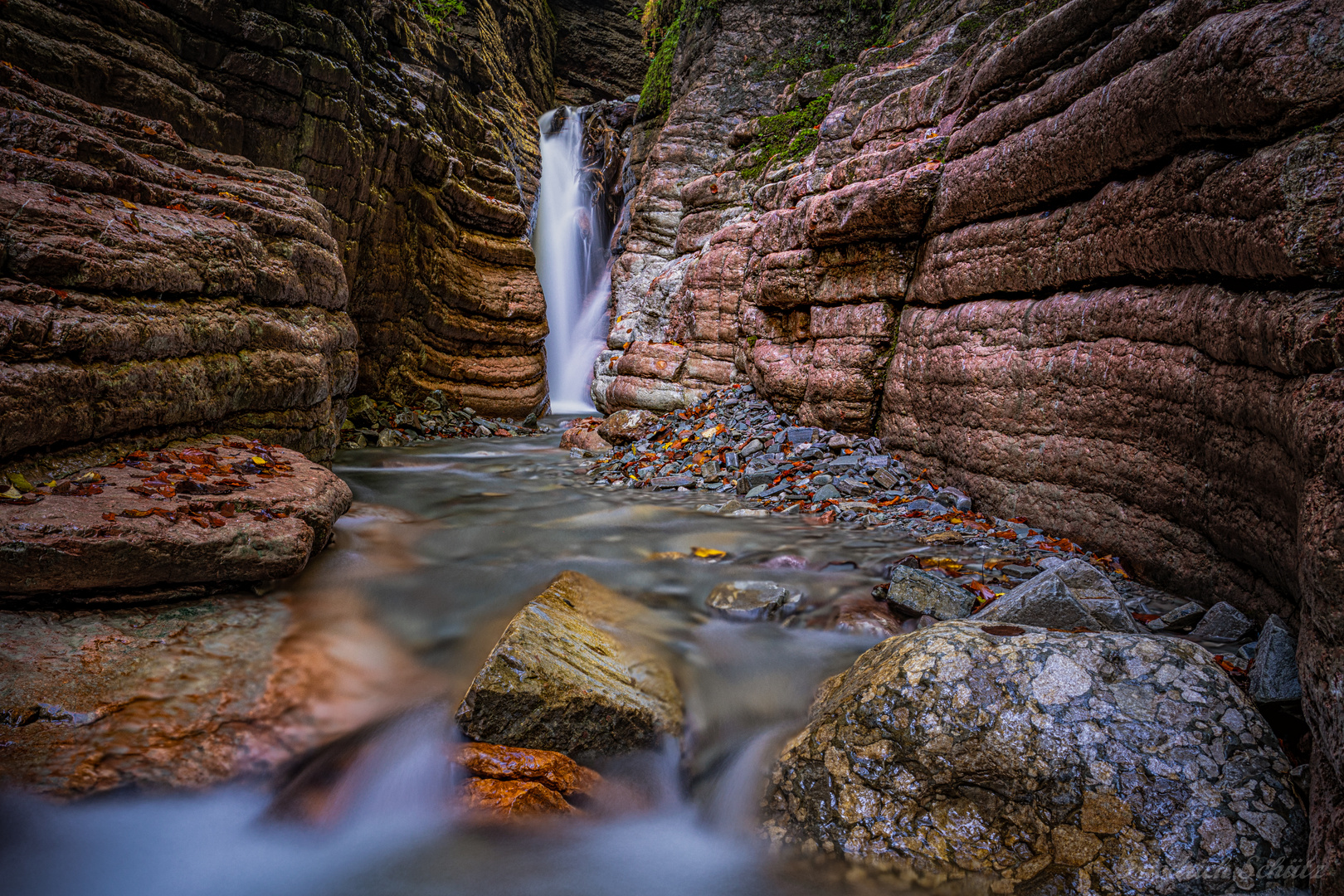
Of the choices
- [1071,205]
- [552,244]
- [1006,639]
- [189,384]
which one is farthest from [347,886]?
[552,244]

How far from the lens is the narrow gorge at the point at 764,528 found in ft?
7.34

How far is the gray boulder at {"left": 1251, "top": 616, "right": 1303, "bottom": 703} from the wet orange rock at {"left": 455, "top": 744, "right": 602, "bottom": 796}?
2.67 meters

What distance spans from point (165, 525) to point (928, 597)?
14.4 feet

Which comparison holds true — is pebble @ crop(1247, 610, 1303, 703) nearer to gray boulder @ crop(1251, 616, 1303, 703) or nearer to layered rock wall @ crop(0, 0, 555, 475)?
gray boulder @ crop(1251, 616, 1303, 703)

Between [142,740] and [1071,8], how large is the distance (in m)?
7.45

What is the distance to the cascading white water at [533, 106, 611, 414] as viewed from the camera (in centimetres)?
1812

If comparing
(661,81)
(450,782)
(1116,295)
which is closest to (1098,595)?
(1116,295)

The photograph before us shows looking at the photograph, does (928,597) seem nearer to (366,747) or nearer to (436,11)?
(366,747)

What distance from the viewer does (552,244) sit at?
67.4 feet

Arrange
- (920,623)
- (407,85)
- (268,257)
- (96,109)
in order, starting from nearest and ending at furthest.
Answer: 1. (920,623)
2. (96,109)
3. (268,257)
4. (407,85)

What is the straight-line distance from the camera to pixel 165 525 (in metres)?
3.41

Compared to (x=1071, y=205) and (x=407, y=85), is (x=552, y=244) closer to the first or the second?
(x=407, y=85)

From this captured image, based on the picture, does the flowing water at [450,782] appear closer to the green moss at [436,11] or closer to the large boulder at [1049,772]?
the large boulder at [1049,772]

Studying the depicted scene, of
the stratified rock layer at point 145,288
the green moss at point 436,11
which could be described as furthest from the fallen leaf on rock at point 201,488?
the green moss at point 436,11
